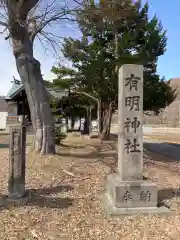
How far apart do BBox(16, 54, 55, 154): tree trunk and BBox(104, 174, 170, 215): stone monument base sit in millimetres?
3959

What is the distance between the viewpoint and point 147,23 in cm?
1767

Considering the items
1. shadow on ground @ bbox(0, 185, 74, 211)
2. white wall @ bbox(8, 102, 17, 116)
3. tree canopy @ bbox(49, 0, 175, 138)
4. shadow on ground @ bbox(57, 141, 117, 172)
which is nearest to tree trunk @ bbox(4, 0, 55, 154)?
shadow on ground @ bbox(57, 141, 117, 172)

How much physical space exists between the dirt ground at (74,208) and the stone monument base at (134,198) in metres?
0.20

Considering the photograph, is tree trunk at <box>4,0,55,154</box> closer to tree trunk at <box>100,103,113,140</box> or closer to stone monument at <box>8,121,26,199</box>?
stone monument at <box>8,121,26,199</box>

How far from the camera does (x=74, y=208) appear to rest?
640 centimetres

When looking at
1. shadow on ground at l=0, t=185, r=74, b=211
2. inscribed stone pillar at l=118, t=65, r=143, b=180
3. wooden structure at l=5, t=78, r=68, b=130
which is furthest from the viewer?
wooden structure at l=5, t=78, r=68, b=130

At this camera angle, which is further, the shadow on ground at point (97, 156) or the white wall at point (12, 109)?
the white wall at point (12, 109)

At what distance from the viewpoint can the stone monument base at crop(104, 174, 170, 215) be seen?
6344 mm

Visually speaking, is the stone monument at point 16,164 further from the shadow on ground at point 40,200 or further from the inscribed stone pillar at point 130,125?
the inscribed stone pillar at point 130,125

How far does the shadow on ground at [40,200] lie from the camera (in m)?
6.28

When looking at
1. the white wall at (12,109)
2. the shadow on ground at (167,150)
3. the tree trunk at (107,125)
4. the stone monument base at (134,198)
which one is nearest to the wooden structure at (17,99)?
the white wall at (12,109)

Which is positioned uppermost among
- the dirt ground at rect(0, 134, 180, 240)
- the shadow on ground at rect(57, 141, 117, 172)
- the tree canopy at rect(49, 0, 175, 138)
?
the tree canopy at rect(49, 0, 175, 138)

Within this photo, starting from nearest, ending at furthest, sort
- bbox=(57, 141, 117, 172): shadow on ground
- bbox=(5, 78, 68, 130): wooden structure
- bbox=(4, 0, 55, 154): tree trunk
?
bbox=(57, 141, 117, 172): shadow on ground → bbox=(4, 0, 55, 154): tree trunk → bbox=(5, 78, 68, 130): wooden structure

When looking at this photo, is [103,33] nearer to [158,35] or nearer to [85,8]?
[158,35]
